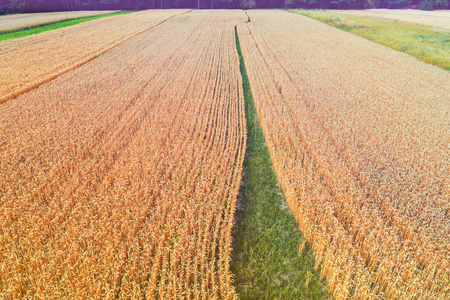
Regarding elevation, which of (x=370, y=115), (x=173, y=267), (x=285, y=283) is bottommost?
(x=285, y=283)

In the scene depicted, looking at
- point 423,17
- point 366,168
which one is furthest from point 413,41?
point 423,17

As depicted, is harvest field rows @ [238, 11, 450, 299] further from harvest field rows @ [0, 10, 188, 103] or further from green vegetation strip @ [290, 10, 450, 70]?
harvest field rows @ [0, 10, 188, 103]

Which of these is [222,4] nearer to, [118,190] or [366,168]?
Answer: [366,168]

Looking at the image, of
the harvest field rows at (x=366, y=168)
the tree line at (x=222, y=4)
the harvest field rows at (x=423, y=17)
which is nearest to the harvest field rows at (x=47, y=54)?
the harvest field rows at (x=366, y=168)

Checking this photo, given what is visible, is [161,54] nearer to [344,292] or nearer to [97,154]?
[97,154]

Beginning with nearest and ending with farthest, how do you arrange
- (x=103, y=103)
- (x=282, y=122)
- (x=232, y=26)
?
(x=282, y=122)
(x=103, y=103)
(x=232, y=26)

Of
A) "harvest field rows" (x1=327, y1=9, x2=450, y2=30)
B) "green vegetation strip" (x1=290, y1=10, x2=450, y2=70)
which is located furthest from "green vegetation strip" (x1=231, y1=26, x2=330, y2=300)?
"harvest field rows" (x1=327, y1=9, x2=450, y2=30)

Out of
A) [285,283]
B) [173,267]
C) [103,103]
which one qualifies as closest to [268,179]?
[285,283]
